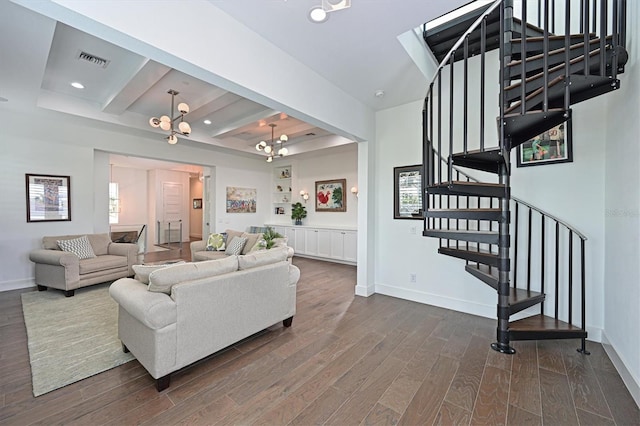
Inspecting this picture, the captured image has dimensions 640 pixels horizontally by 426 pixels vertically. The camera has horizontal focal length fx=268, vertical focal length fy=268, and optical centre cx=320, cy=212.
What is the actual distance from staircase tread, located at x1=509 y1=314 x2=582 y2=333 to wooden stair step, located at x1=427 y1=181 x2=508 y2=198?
126 cm

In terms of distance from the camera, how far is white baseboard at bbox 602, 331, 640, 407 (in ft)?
6.09

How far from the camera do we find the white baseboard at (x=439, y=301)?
3.32 meters

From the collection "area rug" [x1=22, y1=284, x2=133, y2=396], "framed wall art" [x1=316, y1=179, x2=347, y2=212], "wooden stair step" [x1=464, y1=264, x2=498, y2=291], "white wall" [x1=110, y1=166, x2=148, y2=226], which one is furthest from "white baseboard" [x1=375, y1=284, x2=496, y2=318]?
"white wall" [x1=110, y1=166, x2=148, y2=226]

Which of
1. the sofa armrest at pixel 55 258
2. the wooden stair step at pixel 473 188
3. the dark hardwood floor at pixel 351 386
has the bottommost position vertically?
the dark hardwood floor at pixel 351 386

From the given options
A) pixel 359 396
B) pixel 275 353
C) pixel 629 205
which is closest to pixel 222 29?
pixel 275 353

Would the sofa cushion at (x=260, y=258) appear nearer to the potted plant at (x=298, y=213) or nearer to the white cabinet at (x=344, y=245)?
the white cabinet at (x=344, y=245)

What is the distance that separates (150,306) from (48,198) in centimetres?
457

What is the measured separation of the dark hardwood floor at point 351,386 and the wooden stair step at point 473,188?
1.48 metres

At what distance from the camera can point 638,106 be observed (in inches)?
77.0

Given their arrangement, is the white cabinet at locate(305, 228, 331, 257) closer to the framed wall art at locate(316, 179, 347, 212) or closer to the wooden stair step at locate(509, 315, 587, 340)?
the framed wall art at locate(316, 179, 347, 212)

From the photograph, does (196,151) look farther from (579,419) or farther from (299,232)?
(579,419)

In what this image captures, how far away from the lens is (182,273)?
2.13 m

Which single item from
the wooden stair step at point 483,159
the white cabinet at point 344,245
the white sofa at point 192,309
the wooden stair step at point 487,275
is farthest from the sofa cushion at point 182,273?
the white cabinet at point 344,245

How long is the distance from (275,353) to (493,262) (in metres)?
2.21
